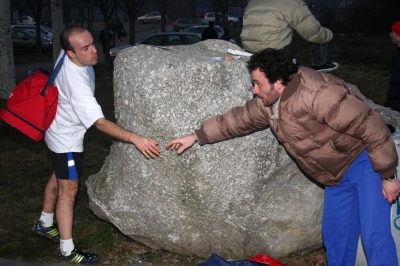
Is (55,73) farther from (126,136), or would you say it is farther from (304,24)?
(304,24)

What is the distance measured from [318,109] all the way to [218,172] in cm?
117

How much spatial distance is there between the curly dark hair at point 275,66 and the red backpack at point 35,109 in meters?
1.61

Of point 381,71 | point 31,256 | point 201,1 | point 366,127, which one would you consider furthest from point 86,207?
point 201,1

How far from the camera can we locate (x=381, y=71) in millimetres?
14070

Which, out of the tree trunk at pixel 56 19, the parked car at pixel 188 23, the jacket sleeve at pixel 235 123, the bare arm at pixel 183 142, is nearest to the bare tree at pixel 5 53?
the tree trunk at pixel 56 19

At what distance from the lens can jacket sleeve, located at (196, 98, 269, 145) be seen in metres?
3.95

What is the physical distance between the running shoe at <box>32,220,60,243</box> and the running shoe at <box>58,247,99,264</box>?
33cm

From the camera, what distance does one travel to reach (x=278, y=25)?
16.2ft

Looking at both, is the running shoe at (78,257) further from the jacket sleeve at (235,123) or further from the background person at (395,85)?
the background person at (395,85)

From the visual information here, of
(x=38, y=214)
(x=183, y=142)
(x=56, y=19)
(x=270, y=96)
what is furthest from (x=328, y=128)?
(x=56, y=19)

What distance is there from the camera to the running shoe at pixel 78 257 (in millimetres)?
4543

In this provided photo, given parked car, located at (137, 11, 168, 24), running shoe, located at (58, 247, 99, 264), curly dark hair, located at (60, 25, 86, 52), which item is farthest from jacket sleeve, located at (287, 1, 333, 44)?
parked car, located at (137, 11, 168, 24)

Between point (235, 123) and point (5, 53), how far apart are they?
872 cm

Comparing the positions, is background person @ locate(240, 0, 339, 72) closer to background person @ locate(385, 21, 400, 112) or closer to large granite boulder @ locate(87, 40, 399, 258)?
large granite boulder @ locate(87, 40, 399, 258)
